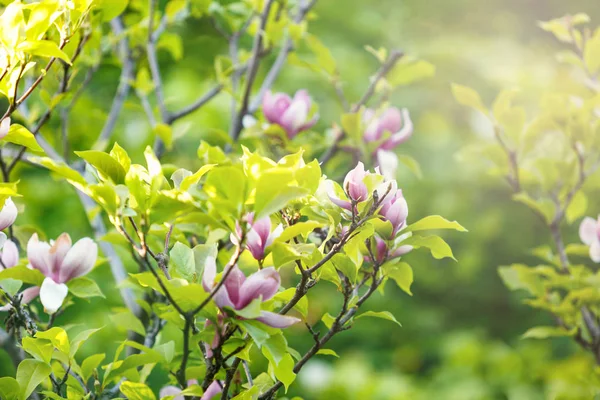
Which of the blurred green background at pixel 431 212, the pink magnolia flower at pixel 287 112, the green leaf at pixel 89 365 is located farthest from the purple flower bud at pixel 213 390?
the blurred green background at pixel 431 212

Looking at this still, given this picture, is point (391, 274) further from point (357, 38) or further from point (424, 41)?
point (424, 41)

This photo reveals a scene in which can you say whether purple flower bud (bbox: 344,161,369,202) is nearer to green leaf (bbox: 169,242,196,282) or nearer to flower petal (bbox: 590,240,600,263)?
green leaf (bbox: 169,242,196,282)

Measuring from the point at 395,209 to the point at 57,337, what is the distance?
0.32m

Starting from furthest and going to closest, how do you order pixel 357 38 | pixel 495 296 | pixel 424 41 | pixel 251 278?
pixel 424 41, pixel 357 38, pixel 495 296, pixel 251 278

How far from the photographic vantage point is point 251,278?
0.53 meters

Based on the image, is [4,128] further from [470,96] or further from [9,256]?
[470,96]

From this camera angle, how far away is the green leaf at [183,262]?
0.61 meters

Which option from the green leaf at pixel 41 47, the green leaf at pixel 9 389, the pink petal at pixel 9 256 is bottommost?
the green leaf at pixel 9 389

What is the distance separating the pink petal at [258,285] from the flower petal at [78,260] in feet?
0.64

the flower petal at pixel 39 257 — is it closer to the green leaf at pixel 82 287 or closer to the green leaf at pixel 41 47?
the green leaf at pixel 82 287

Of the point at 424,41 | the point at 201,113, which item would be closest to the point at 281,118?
the point at 201,113

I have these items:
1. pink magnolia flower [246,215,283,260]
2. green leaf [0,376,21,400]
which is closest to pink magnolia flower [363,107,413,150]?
pink magnolia flower [246,215,283,260]

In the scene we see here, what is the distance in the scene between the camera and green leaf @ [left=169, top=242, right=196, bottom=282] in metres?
0.61

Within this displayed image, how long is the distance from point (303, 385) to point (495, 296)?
1045 millimetres
